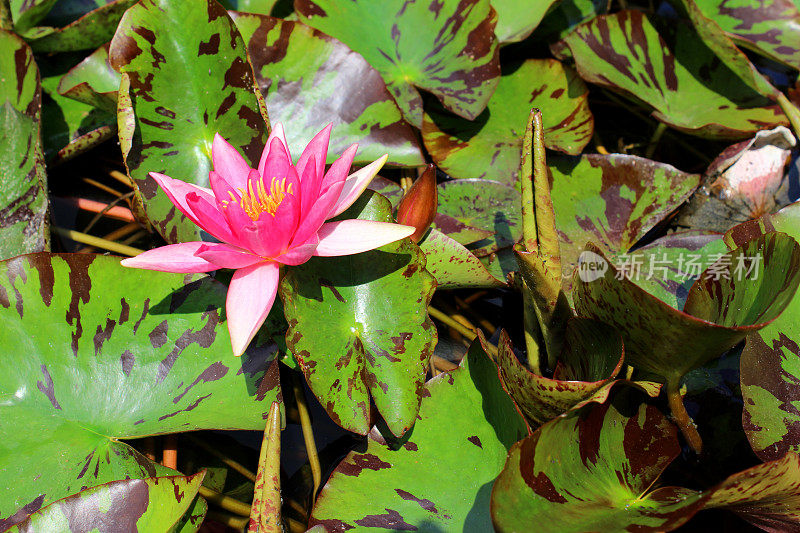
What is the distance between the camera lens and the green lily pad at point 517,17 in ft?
6.13

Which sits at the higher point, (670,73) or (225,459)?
(670,73)

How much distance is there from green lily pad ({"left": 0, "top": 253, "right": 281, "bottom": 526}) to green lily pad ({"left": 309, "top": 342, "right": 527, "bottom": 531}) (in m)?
0.24

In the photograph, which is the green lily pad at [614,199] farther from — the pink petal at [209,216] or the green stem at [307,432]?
the pink petal at [209,216]

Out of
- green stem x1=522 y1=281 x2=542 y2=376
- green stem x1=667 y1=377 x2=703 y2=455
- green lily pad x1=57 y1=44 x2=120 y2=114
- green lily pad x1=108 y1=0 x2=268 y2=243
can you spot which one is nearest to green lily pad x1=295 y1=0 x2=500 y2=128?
green lily pad x1=108 y1=0 x2=268 y2=243

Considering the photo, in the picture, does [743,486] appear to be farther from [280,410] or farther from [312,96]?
[312,96]

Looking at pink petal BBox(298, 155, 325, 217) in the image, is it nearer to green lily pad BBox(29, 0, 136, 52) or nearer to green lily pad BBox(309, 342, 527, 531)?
green lily pad BBox(309, 342, 527, 531)

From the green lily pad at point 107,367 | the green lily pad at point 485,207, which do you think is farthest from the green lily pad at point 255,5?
the green lily pad at point 107,367

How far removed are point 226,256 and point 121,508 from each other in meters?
0.48

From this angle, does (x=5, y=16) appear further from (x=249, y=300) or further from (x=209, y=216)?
(x=249, y=300)

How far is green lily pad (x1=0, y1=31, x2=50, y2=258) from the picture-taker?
1.40 meters

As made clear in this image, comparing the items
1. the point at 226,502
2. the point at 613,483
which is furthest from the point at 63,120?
the point at 613,483

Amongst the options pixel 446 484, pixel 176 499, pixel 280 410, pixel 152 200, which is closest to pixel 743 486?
pixel 446 484

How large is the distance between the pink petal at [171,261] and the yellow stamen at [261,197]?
5.1 inches

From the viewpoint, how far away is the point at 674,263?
144cm
